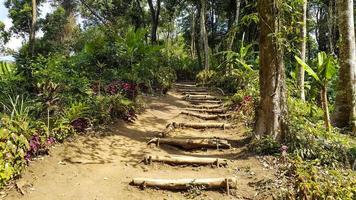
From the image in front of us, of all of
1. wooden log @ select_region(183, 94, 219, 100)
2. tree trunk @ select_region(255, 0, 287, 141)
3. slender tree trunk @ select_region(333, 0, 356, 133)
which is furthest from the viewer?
wooden log @ select_region(183, 94, 219, 100)

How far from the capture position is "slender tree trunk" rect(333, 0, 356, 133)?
299 inches

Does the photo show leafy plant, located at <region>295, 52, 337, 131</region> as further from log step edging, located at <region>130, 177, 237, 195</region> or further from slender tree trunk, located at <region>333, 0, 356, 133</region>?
log step edging, located at <region>130, 177, 237, 195</region>

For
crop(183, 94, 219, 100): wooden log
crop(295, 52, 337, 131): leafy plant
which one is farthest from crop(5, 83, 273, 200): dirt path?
crop(183, 94, 219, 100): wooden log

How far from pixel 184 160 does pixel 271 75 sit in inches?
85.2

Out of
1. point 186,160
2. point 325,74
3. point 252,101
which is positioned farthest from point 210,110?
point 186,160

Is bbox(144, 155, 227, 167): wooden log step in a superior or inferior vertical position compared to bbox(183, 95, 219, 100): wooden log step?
inferior

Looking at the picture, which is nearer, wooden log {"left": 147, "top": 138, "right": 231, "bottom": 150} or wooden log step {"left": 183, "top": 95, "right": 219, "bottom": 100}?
wooden log {"left": 147, "top": 138, "right": 231, "bottom": 150}

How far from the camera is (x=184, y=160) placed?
244 inches

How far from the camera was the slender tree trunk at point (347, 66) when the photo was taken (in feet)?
24.9

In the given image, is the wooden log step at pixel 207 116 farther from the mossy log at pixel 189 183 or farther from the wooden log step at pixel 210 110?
the mossy log at pixel 189 183

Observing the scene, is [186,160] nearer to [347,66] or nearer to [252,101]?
[252,101]

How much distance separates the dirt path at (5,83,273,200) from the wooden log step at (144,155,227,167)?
0.09 meters

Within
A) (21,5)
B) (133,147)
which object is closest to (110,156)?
(133,147)

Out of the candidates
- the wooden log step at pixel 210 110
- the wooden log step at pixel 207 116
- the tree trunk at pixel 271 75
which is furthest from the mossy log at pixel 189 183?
the wooden log step at pixel 210 110
